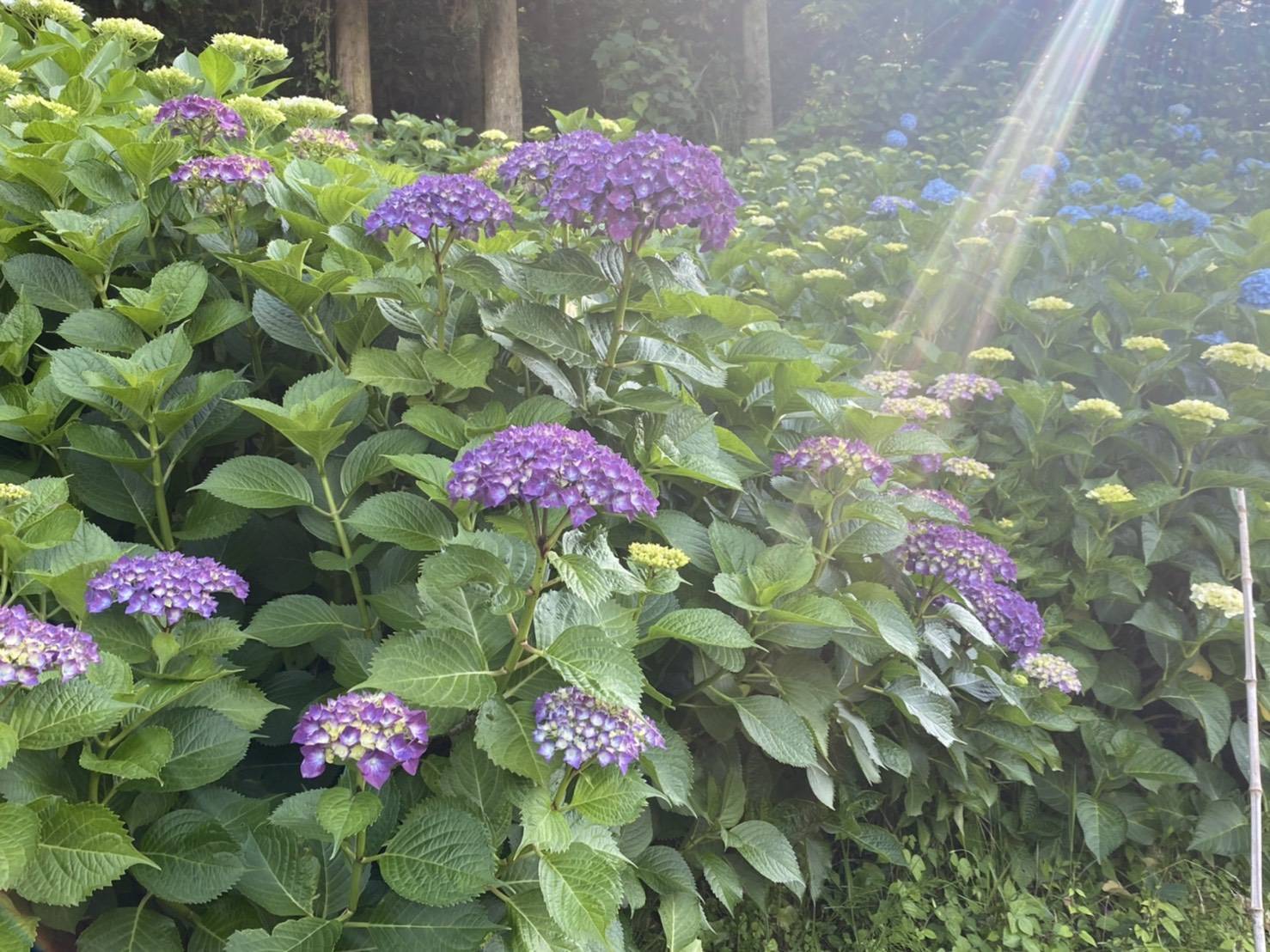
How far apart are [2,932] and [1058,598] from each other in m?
2.65

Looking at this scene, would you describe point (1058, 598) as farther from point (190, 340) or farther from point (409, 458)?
point (190, 340)

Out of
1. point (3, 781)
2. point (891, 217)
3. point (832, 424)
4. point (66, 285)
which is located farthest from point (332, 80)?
point (3, 781)

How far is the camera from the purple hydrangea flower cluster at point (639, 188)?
1.56 meters

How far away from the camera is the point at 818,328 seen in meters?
3.22

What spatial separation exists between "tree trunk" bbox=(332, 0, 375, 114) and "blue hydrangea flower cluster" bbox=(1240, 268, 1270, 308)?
6410 mm

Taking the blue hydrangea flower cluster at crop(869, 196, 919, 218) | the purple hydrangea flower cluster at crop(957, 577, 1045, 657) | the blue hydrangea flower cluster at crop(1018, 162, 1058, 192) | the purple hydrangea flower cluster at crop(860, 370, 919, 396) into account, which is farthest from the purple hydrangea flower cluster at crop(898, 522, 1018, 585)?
the blue hydrangea flower cluster at crop(1018, 162, 1058, 192)

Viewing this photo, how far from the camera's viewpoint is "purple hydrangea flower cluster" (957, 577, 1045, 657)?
211 centimetres

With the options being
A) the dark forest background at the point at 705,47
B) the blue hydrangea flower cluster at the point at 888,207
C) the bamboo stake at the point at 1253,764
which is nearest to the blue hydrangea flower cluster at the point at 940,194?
the blue hydrangea flower cluster at the point at 888,207

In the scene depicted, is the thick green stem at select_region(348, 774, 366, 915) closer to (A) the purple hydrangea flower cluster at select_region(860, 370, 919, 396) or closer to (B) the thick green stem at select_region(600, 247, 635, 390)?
(B) the thick green stem at select_region(600, 247, 635, 390)

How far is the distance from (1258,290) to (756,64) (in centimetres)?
756

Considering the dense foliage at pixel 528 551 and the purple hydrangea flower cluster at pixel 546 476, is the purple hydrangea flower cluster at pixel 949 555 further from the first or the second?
the purple hydrangea flower cluster at pixel 546 476

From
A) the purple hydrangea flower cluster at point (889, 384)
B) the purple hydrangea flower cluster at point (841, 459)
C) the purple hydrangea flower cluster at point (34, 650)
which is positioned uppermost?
the purple hydrangea flower cluster at point (34, 650)

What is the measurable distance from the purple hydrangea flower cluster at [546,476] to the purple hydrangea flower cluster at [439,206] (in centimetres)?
58

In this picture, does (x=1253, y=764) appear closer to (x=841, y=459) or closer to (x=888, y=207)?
(x=841, y=459)
